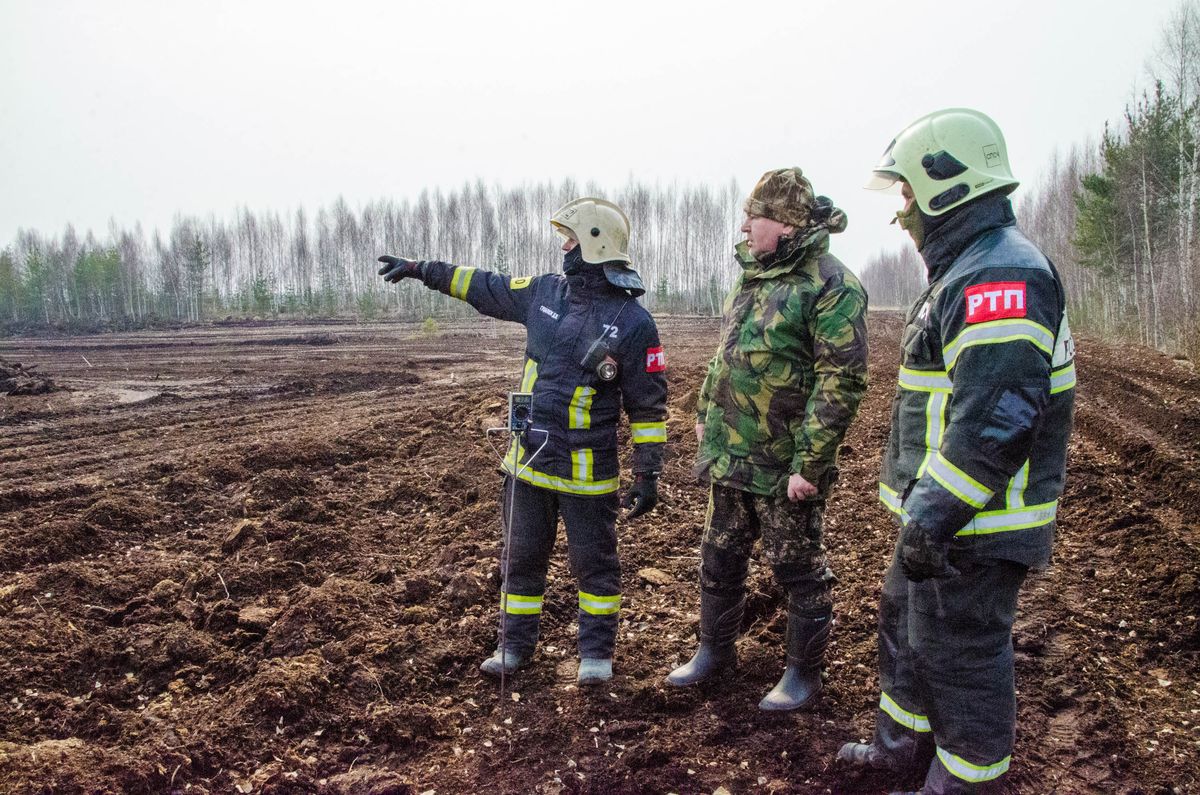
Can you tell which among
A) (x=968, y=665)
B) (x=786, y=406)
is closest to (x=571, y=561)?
(x=786, y=406)

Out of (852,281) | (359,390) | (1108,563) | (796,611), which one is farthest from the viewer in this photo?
(359,390)

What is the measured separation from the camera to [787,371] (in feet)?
10.4

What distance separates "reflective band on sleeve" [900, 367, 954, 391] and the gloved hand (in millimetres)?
424

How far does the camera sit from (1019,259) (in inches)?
83.1

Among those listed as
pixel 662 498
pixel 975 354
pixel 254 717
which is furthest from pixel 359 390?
pixel 975 354

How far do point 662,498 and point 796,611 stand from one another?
3.10 m

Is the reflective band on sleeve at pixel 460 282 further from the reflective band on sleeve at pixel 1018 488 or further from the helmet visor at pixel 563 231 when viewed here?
the reflective band on sleeve at pixel 1018 488

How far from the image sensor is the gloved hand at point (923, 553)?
2135 millimetres

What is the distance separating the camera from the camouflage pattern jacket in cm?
298

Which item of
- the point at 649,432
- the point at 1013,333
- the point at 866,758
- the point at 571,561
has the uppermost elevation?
the point at 1013,333

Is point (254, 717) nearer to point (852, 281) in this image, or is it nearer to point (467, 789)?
point (467, 789)

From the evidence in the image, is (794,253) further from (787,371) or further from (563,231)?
(563,231)

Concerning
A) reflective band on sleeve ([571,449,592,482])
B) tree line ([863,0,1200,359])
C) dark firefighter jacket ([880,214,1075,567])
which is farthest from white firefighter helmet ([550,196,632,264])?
tree line ([863,0,1200,359])

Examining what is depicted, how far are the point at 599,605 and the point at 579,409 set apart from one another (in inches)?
35.4
